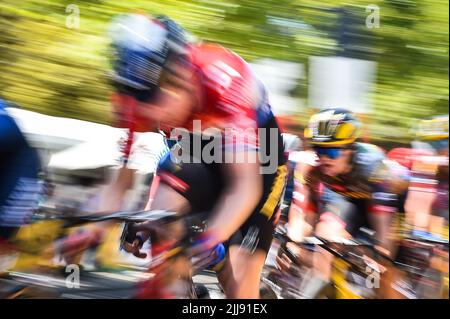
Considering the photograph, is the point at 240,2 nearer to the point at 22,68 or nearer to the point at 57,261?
the point at 22,68

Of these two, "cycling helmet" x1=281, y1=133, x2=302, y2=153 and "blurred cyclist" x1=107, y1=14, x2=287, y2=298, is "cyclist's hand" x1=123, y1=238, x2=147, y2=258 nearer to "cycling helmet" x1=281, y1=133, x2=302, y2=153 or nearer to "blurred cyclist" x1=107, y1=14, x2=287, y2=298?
"blurred cyclist" x1=107, y1=14, x2=287, y2=298

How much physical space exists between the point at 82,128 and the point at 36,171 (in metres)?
0.28

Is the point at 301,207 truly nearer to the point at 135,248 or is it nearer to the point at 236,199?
the point at 236,199

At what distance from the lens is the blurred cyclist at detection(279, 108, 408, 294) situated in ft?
8.99

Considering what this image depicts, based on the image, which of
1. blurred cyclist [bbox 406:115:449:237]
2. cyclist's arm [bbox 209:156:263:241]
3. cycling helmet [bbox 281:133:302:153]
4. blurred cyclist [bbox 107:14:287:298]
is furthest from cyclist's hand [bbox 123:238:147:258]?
blurred cyclist [bbox 406:115:449:237]

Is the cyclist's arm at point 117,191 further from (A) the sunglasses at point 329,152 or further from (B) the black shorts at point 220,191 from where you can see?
(A) the sunglasses at point 329,152

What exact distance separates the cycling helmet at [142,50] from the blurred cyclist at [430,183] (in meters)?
1.26

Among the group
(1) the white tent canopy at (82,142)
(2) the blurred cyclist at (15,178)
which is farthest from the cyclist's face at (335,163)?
(2) the blurred cyclist at (15,178)

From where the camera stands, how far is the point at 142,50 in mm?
2193

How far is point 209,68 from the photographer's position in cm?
229

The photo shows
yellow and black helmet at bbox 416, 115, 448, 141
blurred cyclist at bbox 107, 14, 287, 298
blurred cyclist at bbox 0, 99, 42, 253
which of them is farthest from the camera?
yellow and black helmet at bbox 416, 115, 448, 141

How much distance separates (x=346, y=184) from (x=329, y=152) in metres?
0.18
